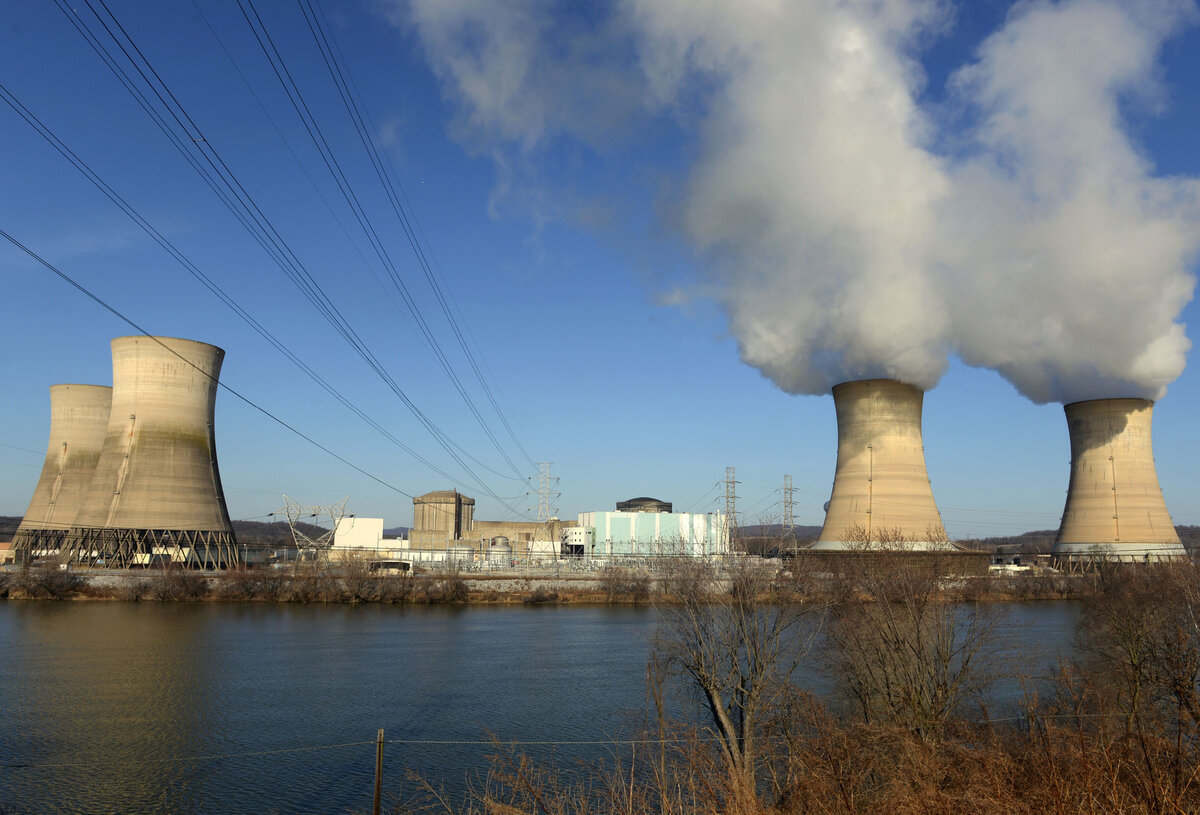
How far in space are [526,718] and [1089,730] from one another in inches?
253

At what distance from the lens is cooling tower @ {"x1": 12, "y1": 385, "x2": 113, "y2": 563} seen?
89.7 feet

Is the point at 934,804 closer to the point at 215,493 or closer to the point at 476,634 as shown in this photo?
the point at 476,634

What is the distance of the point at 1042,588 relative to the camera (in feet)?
90.1

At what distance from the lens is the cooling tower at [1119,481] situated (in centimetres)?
2452

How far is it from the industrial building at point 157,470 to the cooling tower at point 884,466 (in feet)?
60.8

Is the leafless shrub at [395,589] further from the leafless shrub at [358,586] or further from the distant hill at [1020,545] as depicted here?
the distant hill at [1020,545]

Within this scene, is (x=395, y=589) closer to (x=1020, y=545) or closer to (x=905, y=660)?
(x=905, y=660)

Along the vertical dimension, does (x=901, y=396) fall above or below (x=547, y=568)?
above

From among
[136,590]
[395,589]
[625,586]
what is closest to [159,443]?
[136,590]

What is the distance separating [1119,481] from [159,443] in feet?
97.3

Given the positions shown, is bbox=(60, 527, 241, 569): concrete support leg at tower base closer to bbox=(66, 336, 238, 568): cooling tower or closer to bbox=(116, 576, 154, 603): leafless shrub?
bbox=(66, 336, 238, 568): cooling tower

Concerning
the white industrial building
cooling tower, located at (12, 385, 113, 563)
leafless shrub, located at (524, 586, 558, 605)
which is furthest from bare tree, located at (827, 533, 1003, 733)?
cooling tower, located at (12, 385, 113, 563)

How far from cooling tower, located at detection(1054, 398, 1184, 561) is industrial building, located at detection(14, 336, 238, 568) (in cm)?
2780

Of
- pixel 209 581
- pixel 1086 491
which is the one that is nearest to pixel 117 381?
pixel 209 581
